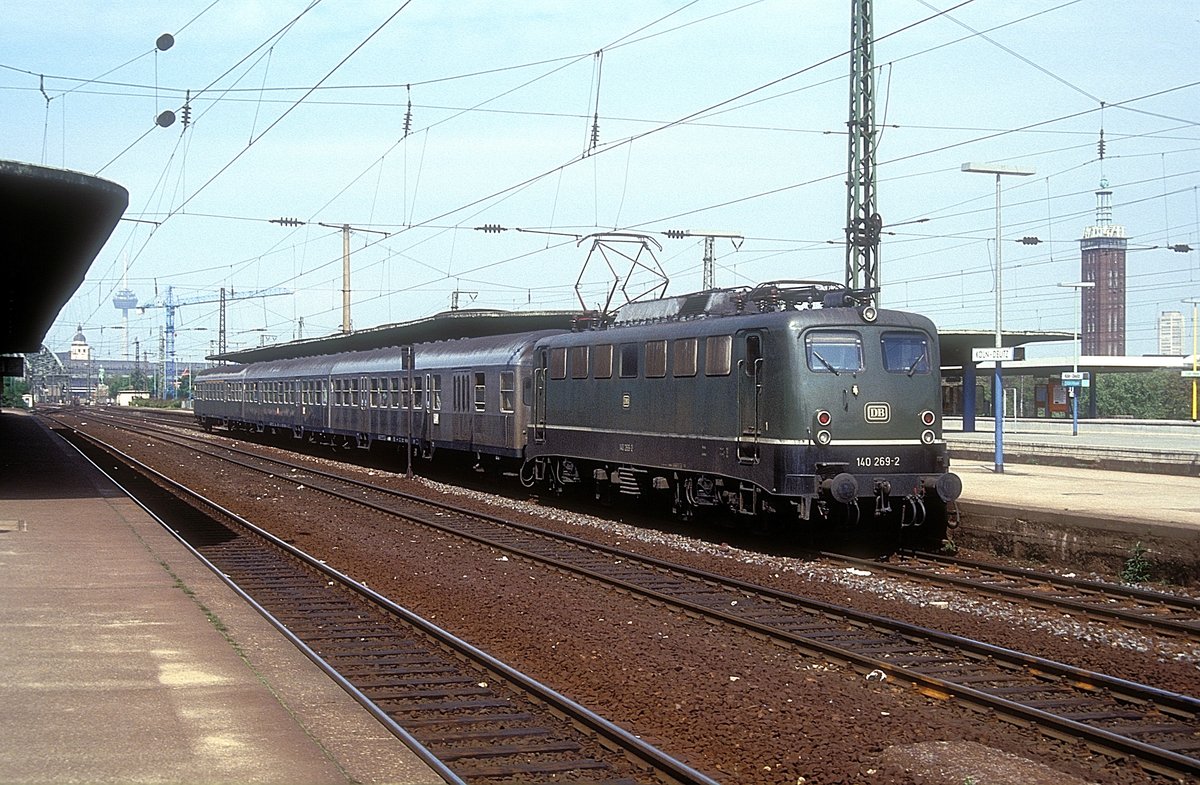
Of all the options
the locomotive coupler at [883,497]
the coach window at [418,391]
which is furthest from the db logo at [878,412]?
the coach window at [418,391]

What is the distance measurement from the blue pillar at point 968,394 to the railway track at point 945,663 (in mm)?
33217

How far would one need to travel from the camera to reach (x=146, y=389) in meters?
170

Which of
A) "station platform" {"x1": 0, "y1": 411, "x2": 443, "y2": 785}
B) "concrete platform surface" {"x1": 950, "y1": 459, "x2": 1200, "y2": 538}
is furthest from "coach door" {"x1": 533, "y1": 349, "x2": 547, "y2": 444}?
"station platform" {"x1": 0, "y1": 411, "x2": 443, "y2": 785}

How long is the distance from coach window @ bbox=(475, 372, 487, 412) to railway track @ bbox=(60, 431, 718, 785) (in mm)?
12344

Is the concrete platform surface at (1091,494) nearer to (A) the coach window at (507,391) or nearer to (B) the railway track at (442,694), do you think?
(B) the railway track at (442,694)

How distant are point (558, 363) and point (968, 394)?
30.4 metres

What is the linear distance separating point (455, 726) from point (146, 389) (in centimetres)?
17290

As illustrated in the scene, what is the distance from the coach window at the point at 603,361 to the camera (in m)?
21.3

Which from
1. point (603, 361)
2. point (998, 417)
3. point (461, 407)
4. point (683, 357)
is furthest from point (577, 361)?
point (998, 417)

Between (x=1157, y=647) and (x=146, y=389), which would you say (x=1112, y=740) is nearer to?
(x=1157, y=647)

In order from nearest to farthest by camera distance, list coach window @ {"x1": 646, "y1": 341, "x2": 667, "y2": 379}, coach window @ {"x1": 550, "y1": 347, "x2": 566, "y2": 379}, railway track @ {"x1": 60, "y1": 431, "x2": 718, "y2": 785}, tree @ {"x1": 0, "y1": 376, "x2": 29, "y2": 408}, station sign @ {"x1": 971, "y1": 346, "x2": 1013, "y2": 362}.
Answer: railway track @ {"x1": 60, "y1": 431, "x2": 718, "y2": 785}
coach window @ {"x1": 646, "y1": 341, "x2": 667, "y2": 379}
coach window @ {"x1": 550, "y1": 347, "x2": 566, "y2": 379}
station sign @ {"x1": 971, "y1": 346, "x2": 1013, "y2": 362}
tree @ {"x1": 0, "y1": 376, "x2": 29, "y2": 408}

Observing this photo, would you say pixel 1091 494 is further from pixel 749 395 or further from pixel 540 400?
pixel 540 400

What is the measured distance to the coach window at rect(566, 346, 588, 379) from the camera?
22.2 meters

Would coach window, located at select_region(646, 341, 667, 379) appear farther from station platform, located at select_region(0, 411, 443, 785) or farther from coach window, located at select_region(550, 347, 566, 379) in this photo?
station platform, located at select_region(0, 411, 443, 785)
